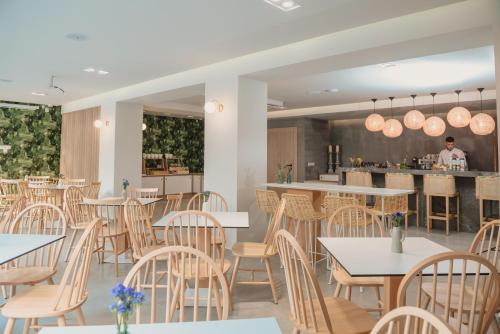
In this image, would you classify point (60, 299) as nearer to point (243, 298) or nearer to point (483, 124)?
point (243, 298)

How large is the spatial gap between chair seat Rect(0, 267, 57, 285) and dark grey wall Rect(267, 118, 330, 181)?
8.25 metres

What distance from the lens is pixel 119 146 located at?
7.69 m

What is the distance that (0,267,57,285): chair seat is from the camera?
8.21 ft

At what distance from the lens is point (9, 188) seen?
851cm

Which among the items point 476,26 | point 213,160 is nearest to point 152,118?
point 213,160

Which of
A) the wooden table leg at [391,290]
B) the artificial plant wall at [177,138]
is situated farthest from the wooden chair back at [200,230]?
the artificial plant wall at [177,138]

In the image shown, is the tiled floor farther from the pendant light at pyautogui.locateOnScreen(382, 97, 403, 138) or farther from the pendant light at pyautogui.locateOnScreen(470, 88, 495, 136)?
the pendant light at pyautogui.locateOnScreen(470, 88, 495, 136)

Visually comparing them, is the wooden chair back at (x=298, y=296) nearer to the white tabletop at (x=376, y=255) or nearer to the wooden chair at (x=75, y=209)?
the white tabletop at (x=376, y=255)

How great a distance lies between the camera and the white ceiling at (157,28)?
3381 millimetres

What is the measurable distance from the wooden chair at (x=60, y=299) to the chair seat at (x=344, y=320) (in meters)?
1.30

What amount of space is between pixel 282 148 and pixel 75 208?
22.4ft

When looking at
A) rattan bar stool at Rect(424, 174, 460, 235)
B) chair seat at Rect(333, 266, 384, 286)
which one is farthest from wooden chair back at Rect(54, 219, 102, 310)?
rattan bar stool at Rect(424, 174, 460, 235)

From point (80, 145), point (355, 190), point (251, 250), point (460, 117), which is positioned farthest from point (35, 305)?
point (80, 145)

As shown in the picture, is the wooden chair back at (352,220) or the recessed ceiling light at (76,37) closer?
the wooden chair back at (352,220)
